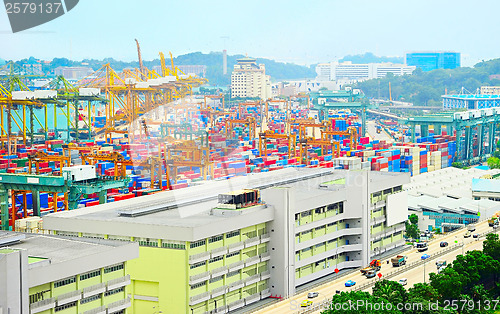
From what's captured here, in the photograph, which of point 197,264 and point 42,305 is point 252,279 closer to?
point 197,264

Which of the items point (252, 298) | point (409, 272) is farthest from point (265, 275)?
point (409, 272)

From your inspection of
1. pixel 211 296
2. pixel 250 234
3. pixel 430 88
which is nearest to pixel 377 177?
pixel 250 234

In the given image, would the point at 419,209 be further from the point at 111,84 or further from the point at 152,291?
the point at 111,84

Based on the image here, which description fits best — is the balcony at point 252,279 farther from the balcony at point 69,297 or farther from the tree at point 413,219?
the tree at point 413,219

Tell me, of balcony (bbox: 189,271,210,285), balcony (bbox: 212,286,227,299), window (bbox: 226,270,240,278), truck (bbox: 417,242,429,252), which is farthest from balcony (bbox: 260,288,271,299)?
truck (bbox: 417,242,429,252)

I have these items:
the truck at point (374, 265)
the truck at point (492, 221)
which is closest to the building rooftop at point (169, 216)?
the truck at point (374, 265)
